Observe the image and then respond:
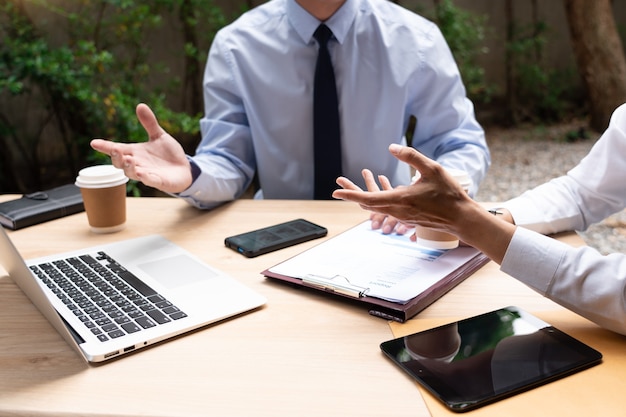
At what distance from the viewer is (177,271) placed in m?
1.11

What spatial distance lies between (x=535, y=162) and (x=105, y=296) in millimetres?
4041

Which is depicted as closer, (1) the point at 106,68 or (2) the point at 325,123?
(2) the point at 325,123

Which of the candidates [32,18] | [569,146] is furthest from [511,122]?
[32,18]

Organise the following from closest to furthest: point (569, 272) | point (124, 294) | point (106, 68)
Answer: point (569, 272)
point (124, 294)
point (106, 68)

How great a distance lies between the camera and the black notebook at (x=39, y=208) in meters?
1.42

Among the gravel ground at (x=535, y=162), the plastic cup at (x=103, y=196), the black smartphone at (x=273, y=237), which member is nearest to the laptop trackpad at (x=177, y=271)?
the black smartphone at (x=273, y=237)

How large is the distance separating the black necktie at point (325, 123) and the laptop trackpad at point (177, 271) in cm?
66

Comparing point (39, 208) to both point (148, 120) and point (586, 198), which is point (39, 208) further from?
point (586, 198)

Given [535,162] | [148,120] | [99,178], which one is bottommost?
[535,162]

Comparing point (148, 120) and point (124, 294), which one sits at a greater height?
point (148, 120)

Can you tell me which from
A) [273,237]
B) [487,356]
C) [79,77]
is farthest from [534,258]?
[79,77]

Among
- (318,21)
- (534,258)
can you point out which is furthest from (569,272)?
(318,21)

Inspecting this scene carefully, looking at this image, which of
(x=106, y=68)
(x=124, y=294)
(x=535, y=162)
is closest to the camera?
(x=124, y=294)

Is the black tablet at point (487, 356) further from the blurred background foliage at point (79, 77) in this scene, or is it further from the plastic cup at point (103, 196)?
Result: the blurred background foliage at point (79, 77)
